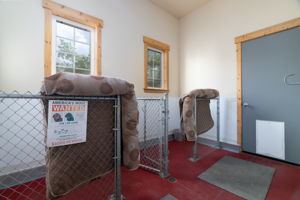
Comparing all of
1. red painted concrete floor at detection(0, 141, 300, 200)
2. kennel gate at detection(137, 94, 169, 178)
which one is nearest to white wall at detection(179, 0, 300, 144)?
red painted concrete floor at detection(0, 141, 300, 200)

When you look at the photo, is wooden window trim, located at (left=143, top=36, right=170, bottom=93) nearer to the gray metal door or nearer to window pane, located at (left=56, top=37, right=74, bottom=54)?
window pane, located at (left=56, top=37, right=74, bottom=54)

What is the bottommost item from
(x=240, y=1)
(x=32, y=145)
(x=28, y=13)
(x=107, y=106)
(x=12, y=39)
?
(x=32, y=145)

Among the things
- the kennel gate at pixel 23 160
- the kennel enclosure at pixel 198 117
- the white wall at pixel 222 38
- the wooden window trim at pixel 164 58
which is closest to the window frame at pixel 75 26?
the kennel gate at pixel 23 160

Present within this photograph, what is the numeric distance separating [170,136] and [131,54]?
7.22ft

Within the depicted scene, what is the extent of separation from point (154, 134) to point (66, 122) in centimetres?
245

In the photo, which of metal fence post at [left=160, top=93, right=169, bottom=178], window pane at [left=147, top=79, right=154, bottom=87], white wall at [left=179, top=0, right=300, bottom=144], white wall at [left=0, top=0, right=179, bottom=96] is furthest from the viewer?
window pane at [left=147, top=79, right=154, bottom=87]

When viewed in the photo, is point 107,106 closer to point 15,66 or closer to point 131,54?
point 15,66

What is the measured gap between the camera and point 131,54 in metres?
2.83

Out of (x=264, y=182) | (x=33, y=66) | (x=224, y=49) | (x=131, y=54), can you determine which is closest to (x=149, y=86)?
(x=131, y=54)

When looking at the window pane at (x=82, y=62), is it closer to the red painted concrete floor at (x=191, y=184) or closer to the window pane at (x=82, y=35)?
the window pane at (x=82, y=35)

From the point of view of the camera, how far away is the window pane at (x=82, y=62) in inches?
89.2

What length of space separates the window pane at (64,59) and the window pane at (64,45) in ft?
0.20

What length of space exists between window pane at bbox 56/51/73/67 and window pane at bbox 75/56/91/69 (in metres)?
0.09

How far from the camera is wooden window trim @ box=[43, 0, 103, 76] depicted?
74.7 inches
